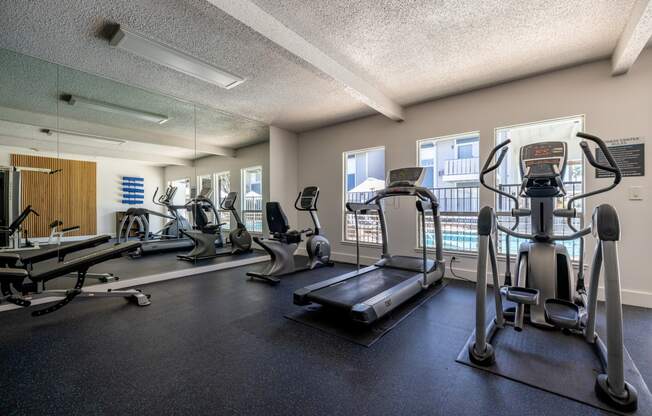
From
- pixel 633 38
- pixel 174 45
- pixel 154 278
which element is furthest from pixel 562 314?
pixel 154 278

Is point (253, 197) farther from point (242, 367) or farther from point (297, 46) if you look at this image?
point (242, 367)

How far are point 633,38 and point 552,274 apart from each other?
84.0 inches

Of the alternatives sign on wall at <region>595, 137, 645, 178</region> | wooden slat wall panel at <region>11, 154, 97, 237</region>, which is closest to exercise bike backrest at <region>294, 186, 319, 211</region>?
wooden slat wall panel at <region>11, 154, 97, 237</region>

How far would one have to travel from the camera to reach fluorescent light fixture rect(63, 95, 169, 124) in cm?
370

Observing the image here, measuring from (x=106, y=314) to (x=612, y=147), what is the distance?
18.0ft

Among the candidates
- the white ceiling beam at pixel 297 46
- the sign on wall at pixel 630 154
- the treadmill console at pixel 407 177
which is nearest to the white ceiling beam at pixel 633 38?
the sign on wall at pixel 630 154

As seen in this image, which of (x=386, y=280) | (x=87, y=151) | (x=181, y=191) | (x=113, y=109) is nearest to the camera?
(x=386, y=280)

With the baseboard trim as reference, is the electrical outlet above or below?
above

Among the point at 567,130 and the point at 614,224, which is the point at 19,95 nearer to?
the point at 614,224

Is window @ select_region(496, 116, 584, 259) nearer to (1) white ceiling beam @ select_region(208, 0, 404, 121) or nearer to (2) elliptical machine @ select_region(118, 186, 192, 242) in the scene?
(1) white ceiling beam @ select_region(208, 0, 404, 121)

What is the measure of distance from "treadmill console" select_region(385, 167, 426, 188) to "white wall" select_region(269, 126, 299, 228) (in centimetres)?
276

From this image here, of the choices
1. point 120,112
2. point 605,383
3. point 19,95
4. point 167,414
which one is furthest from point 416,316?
point 19,95

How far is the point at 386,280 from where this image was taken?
316 centimetres

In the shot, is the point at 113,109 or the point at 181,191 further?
the point at 181,191
